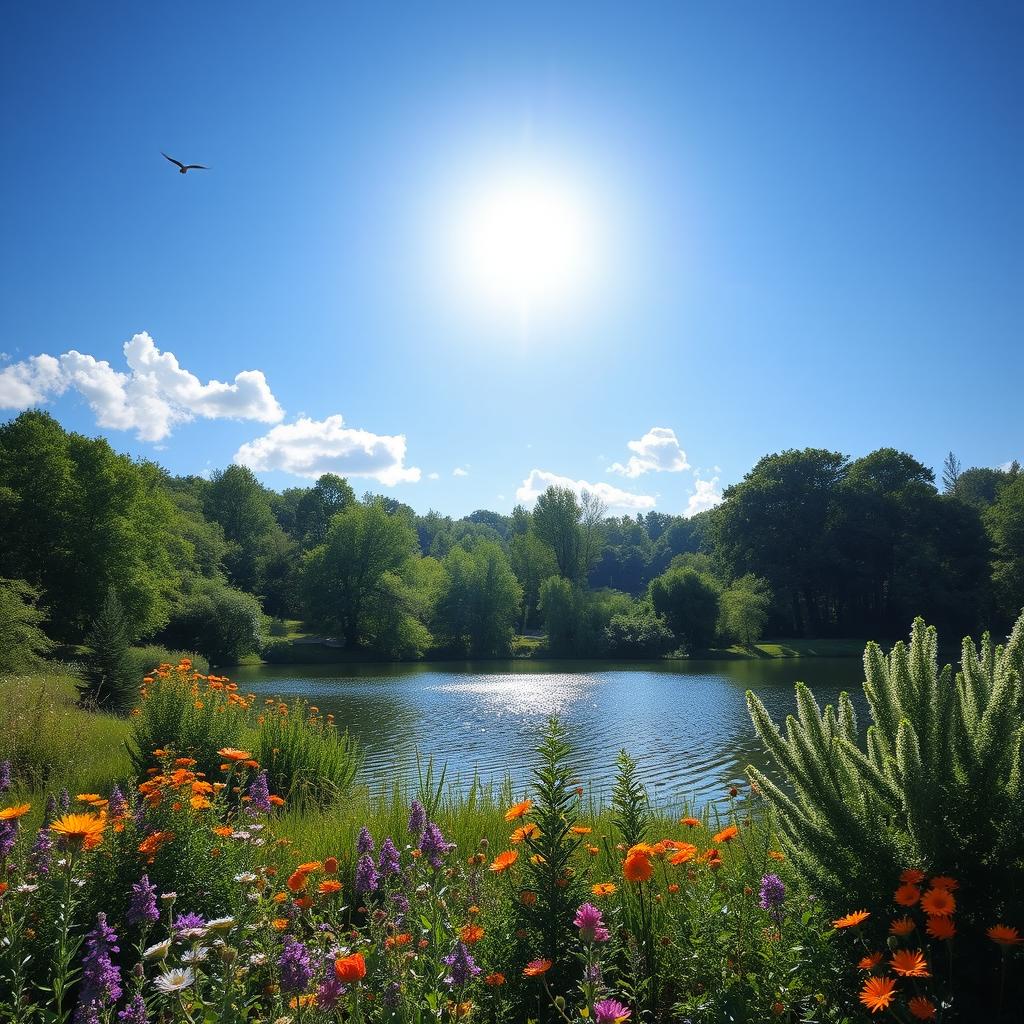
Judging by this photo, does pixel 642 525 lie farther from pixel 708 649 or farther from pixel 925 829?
pixel 925 829

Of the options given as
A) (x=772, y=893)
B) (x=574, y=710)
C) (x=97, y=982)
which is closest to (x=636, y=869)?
(x=772, y=893)

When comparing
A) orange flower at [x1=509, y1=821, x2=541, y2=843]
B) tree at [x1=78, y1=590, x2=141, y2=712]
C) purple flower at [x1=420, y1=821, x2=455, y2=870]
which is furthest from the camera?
tree at [x1=78, y1=590, x2=141, y2=712]

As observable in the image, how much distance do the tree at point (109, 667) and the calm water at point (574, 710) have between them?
6155mm

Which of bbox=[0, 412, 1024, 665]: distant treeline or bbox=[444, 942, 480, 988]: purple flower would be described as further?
bbox=[0, 412, 1024, 665]: distant treeline

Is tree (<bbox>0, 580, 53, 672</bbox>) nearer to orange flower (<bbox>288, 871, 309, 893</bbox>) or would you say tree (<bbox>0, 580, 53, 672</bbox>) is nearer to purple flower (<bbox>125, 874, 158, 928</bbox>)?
purple flower (<bbox>125, 874, 158, 928</bbox>)

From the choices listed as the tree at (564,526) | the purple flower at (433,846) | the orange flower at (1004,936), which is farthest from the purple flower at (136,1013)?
the tree at (564,526)

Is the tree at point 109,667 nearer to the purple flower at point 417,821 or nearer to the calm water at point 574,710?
the calm water at point 574,710

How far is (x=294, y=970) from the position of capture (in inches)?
83.7

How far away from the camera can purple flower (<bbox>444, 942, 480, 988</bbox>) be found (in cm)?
207

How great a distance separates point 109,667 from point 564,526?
164 feet

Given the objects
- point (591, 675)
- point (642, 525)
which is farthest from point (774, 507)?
point (642, 525)

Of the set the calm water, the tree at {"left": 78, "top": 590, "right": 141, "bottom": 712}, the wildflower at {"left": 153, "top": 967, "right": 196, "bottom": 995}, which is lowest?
the calm water

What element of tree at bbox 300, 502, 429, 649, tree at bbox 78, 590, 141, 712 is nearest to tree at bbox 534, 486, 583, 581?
tree at bbox 300, 502, 429, 649

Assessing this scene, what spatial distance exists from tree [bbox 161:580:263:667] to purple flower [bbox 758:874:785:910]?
45002 millimetres
